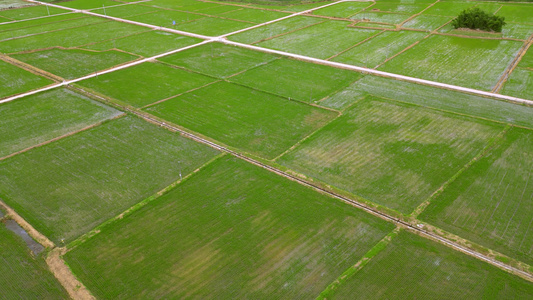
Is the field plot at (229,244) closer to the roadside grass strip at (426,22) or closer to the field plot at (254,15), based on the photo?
the roadside grass strip at (426,22)

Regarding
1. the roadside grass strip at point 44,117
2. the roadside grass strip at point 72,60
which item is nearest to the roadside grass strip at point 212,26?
the roadside grass strip at point 72,60

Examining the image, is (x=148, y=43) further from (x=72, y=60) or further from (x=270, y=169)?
(x=270, y=169)

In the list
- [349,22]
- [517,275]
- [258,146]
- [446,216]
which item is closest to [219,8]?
[349,22]

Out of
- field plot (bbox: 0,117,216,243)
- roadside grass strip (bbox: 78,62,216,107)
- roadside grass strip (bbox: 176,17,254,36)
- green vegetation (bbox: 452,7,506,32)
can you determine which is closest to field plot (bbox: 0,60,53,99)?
roadside grass strip (bbox: 78,62,216,107)

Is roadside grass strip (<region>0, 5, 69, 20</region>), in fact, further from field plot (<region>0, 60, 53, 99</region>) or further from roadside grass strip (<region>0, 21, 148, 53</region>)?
field plot (<region>0, 60, 53, 99</region>)

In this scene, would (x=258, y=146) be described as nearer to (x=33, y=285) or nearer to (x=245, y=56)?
(x=33, y=285)

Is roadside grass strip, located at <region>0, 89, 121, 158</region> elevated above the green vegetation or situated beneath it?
situated beneath
